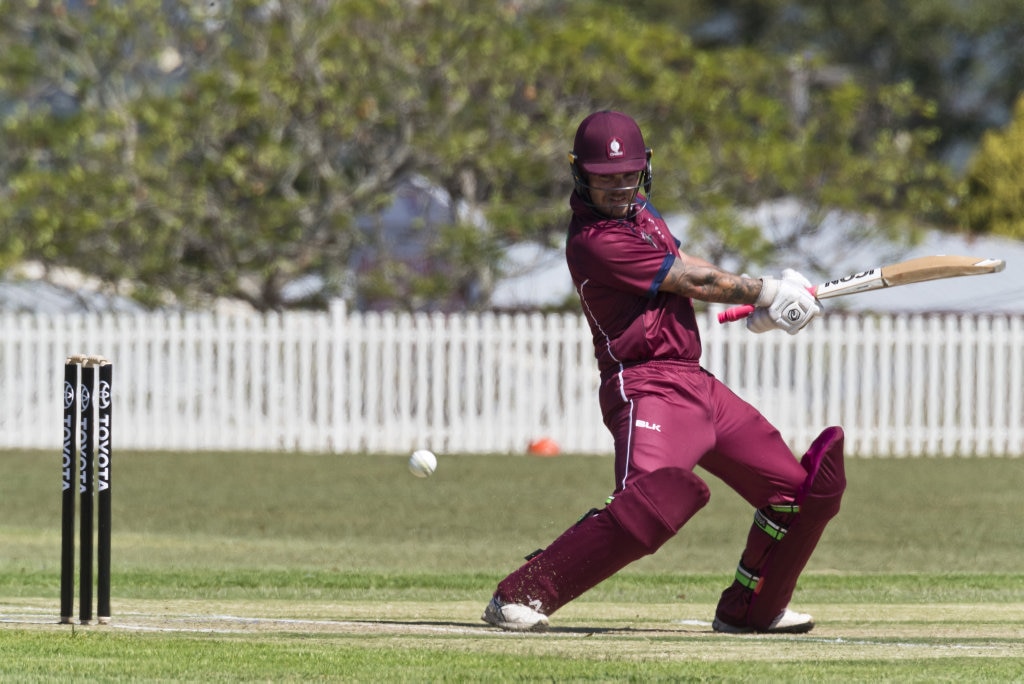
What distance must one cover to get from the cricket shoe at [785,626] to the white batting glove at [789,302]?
1.22 metres

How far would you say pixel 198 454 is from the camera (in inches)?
699

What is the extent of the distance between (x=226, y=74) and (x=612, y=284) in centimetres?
1448

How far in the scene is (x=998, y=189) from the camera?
2953cm

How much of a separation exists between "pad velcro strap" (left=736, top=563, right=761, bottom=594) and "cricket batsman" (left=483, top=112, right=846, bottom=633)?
0.01 m

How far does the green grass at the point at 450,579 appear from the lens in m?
5.97

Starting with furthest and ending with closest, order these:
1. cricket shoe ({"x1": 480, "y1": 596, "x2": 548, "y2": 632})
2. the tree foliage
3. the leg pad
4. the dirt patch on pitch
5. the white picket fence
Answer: the tree foliage
the white picket fence
cricket shoe ({"x1": 480, "y1": 596, "x2": 548, "y2": 632})
the leg pad
the dirt patch on pitch

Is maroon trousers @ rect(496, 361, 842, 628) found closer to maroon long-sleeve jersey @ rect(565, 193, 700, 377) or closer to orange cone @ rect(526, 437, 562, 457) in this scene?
maroon long-sleeve jersey @ rect(565, 193, 700, 377)

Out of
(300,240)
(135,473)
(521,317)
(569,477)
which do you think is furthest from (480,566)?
(300,240)

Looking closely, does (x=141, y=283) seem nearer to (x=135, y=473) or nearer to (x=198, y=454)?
(x=198, y=454)

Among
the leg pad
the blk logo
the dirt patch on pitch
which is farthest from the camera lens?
the blk logo

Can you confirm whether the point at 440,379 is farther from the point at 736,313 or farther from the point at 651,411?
the point at 651,411

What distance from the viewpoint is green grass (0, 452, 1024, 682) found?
5.97m

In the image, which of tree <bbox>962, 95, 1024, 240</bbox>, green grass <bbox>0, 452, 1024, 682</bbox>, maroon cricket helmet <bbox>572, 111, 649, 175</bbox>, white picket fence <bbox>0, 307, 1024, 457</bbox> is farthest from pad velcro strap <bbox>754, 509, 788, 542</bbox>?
tree <bbox>962, 95, 1024, 240</bbox>

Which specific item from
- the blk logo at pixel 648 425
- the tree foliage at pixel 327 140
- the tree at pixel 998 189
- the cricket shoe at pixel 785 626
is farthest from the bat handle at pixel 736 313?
the tree at pixel 998 189
